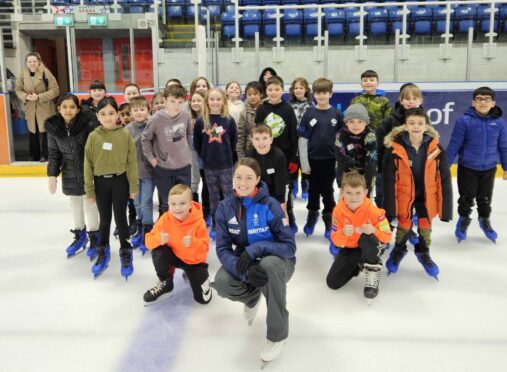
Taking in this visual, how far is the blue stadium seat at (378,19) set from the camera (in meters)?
7.18

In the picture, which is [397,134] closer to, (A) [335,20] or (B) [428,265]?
(B) [428,265]

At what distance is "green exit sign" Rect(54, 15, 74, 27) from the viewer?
5866 millimetres

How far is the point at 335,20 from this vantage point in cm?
767

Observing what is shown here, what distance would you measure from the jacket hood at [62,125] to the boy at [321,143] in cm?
149

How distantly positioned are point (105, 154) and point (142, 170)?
64 centimetres

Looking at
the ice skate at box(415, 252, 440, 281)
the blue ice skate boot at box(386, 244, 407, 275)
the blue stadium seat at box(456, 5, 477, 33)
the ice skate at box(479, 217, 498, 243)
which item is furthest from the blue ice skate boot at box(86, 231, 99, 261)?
the blue stadium seat at box(456, 5, 477, 33)

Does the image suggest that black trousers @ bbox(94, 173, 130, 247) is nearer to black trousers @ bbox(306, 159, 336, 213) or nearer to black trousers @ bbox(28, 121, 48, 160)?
black trousers @ bbox(306, 159, 336, 213)

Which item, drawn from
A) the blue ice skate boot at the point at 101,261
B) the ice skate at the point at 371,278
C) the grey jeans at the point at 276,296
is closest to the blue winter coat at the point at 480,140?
the ice skate at the point at 371,278

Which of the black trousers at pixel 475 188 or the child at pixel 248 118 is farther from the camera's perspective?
the child at pixel 248 118

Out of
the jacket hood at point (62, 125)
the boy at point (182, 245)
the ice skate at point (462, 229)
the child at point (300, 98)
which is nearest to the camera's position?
the boy at point (182, 245)

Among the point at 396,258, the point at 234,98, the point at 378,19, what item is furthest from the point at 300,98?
the point at 378,19

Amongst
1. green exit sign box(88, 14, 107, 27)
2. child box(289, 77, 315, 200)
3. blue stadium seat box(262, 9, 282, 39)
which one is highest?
blue stadium seat box(262, 9, 282, 39)

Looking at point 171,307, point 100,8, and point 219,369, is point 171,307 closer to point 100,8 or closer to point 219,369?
point 219,369

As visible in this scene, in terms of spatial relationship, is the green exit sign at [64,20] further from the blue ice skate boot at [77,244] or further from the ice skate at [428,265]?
the ice skate at [428,265]
